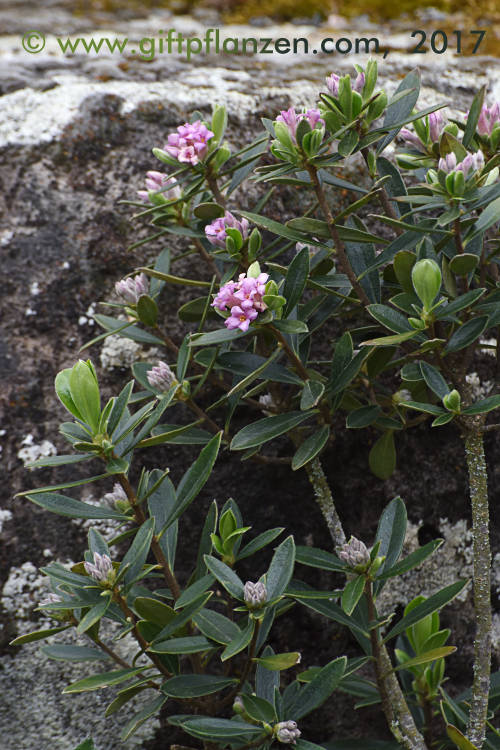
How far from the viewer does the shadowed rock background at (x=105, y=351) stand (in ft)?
5.31

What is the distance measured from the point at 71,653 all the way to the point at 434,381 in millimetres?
895

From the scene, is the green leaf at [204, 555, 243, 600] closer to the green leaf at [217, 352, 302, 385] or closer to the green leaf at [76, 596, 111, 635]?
the green leaf at [76, 596, 111, 635]

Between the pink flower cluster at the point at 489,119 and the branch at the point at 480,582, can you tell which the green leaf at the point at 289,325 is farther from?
the pink flower cluster at the point at 489,119

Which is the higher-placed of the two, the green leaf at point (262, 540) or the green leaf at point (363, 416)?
the green leaf at point (363, 416)

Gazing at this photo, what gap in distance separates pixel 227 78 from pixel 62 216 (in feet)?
2.36

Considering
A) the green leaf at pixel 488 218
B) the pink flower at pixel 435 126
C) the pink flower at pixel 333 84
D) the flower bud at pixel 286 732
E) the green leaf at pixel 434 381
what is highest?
the pink flower at pixel 333 84

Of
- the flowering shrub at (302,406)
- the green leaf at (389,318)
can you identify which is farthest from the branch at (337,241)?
the green leaf at (389,318)

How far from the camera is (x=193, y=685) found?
1.28 m

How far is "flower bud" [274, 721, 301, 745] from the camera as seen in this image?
118 cm

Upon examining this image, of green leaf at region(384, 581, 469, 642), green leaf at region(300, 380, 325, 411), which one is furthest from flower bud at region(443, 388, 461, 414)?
green leaf at region(384, 581, 469, 642)

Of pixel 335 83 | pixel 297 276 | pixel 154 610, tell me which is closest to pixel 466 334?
pixel 297 276

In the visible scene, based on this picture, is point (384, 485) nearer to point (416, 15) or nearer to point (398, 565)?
point (398, 565)

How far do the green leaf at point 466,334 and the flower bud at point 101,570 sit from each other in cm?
74

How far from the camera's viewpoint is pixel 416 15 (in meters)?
2.70
